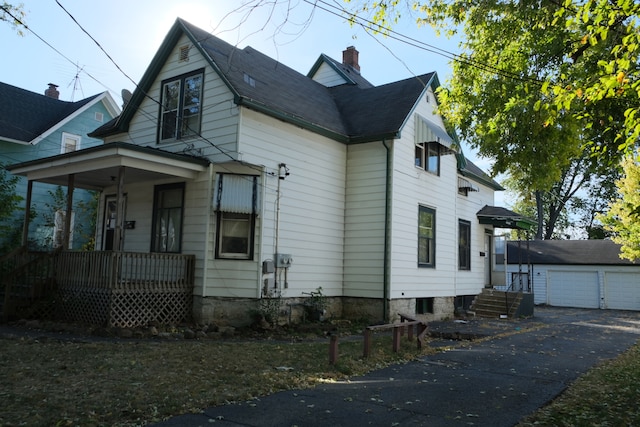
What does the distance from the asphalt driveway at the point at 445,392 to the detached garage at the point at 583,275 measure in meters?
15.8

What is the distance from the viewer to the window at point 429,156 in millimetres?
15992

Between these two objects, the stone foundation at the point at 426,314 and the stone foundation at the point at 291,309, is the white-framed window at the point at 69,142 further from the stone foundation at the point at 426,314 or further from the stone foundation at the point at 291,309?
the stone foundation at the point at 426,314

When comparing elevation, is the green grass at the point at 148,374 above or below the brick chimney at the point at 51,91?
below

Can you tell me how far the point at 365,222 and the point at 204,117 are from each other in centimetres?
535

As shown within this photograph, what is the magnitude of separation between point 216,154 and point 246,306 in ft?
12.3

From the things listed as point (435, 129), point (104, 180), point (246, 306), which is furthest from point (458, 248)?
point (104, 180)

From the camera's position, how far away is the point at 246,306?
39.3 feet

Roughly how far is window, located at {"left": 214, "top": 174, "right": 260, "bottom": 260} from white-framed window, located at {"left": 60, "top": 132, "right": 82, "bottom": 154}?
13.1 metres

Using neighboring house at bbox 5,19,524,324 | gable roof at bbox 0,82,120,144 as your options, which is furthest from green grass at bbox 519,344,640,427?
gable roof at bbox 0,82,120,144

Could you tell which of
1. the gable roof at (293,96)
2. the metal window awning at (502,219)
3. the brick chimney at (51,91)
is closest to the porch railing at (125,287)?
the gable roof at (293,96)

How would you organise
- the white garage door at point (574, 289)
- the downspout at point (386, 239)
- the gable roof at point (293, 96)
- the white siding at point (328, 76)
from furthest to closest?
1. the white garage door at point (574, 289)
2. the white siding at point (328, 76)
3. the downspout at point (386, 239)
4. the gable roof at point (293, 96)

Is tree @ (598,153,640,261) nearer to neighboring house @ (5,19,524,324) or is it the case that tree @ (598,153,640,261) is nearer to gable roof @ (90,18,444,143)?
neighboring house @ (5,19,524,324)

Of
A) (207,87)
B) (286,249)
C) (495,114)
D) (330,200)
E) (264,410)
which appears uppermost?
(207,87)

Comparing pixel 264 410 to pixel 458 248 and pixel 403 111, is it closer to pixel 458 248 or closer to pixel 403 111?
pixel 403 111
